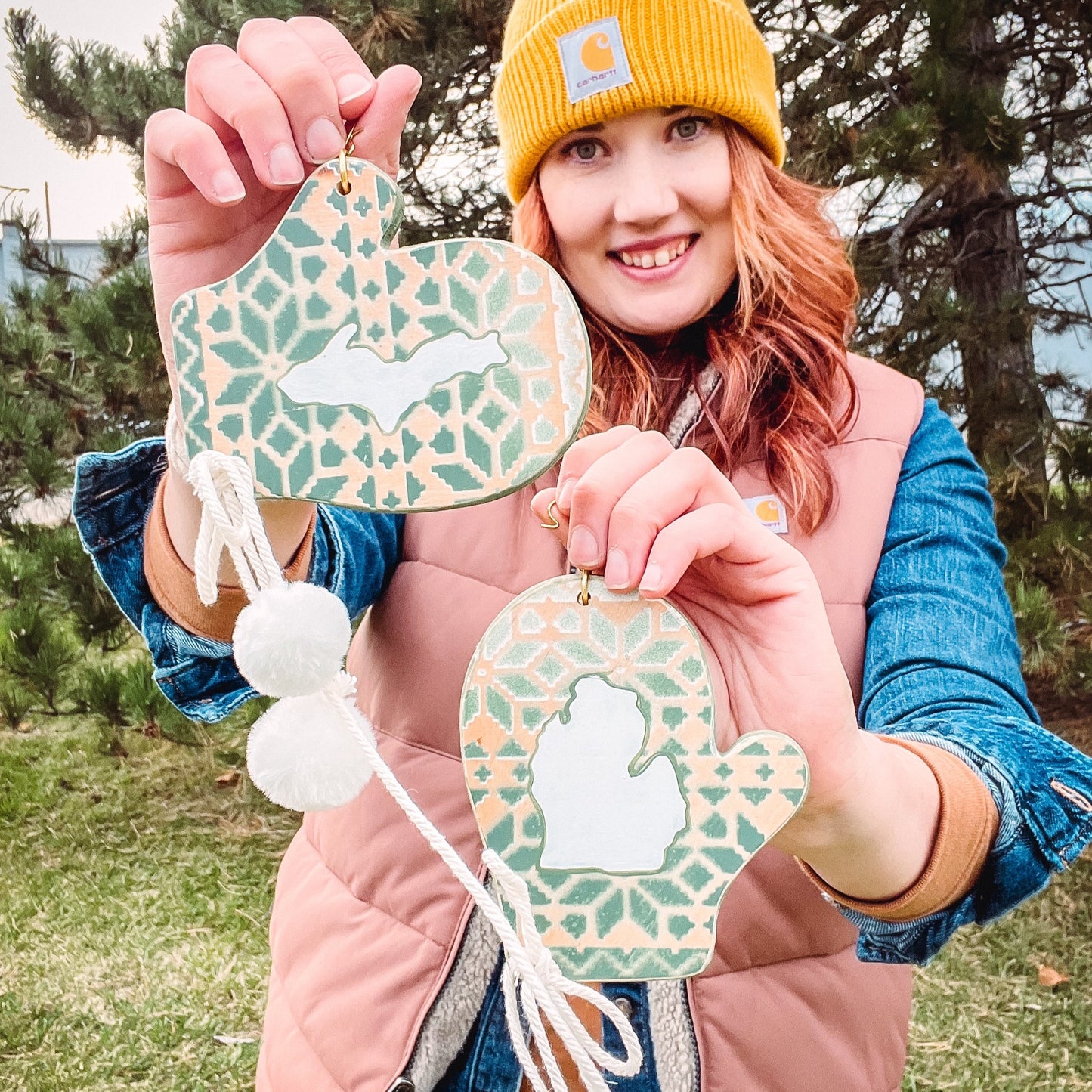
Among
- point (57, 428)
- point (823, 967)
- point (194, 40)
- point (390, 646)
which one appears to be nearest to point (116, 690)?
point (57, 428)

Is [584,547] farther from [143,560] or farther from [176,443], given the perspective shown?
[143,560]

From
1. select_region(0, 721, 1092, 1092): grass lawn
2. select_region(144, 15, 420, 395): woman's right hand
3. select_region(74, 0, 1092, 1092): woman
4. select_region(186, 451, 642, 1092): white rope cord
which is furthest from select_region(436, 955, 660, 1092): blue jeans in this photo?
select_region(0, 721, 1092, 1092): grass lawn

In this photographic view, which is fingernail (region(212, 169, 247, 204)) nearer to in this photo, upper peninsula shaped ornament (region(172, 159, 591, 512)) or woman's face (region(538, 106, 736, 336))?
upper peninsula shaped ornament (region(172, 159, 591, 512))

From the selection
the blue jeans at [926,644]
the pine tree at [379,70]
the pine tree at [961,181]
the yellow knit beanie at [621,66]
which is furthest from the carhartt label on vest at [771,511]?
the pine tree at [379,70]

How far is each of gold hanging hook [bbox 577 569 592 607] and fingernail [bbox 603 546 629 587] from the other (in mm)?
18

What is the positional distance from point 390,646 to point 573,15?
566mm

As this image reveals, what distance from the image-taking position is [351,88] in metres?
0.56

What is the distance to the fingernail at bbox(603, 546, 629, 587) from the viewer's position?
20.0 inches

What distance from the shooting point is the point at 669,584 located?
0.50m

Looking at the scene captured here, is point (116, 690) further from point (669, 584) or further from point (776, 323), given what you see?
point (669, 584)

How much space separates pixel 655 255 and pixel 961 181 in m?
1.61

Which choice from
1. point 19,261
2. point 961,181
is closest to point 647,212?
point 961,181

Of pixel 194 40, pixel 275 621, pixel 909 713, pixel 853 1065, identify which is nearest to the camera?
pixel 275 621

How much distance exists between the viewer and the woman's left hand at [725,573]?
503 mm
